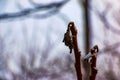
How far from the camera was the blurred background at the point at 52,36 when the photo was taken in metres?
1.59

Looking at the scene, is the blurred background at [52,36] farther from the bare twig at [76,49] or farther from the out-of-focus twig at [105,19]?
the bare twig at [76,49]

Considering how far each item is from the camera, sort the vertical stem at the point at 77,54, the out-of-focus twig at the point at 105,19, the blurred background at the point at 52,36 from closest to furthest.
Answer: the vertical stem at the point at 77,54
the blurred background at the point at 52,36
the out-of-focus twig at the point at 105,19

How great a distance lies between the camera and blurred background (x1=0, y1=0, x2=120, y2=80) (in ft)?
5.20

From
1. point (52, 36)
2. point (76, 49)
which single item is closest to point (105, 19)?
point (52, 36)

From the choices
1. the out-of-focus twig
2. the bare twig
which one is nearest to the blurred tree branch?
the out-of-focus twig

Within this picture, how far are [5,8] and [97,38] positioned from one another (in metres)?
0.66

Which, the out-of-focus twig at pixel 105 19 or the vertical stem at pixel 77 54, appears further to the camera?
the out-of-focus twig at pixel 105 19

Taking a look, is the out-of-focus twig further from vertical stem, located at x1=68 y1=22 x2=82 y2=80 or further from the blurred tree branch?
vertical stem, located at x1=68 y1=22 x2=82 y2=80

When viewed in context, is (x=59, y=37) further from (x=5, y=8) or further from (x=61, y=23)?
(x=5, y=8)

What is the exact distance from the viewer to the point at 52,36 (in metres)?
1.72

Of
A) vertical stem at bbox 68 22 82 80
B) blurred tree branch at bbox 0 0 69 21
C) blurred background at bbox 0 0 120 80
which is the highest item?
blurred tree branch at bbox 0 0 69 21

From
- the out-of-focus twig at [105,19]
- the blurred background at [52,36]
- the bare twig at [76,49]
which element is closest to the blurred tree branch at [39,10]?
the blurred background at [52,36]

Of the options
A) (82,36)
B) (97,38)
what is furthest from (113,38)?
(82,36)

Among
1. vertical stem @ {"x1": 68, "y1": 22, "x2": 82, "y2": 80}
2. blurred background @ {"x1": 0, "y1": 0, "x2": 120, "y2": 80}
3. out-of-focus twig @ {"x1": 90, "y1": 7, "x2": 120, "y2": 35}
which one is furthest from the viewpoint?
out-of-focus twig @ {"x1": 90, "y1": 7, "x2": 120, "y2": 35}
